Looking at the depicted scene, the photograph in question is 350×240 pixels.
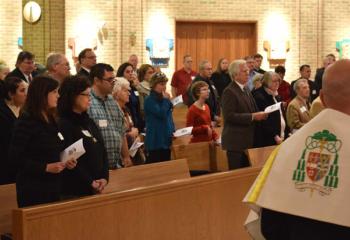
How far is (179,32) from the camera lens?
55.1ft

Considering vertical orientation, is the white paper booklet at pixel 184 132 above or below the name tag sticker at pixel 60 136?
below

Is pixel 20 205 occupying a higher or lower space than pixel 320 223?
lower

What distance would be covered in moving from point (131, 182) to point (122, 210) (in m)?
1.21

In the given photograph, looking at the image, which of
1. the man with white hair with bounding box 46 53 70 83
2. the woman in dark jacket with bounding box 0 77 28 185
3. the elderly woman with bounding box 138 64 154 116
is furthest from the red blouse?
the woman in dark jacket with bounding box 0 77 28 185

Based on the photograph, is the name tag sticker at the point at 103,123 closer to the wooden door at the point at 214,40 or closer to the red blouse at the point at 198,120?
the red blouse at the point at 198,120

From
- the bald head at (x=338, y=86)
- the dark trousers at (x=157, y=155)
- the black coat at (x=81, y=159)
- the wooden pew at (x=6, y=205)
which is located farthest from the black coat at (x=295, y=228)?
the dark trousers at (x=157, y=155)

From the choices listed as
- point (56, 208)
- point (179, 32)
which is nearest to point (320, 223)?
point (56, 208)

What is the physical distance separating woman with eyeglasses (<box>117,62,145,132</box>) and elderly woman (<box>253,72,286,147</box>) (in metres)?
1.70

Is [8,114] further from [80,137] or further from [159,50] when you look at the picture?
[159,50]

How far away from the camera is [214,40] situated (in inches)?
676

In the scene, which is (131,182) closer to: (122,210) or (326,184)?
(122,210)

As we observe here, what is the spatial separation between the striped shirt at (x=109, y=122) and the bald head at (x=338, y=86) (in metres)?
3.29

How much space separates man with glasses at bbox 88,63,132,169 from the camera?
19.5 feet

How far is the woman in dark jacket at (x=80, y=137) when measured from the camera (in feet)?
16.4
